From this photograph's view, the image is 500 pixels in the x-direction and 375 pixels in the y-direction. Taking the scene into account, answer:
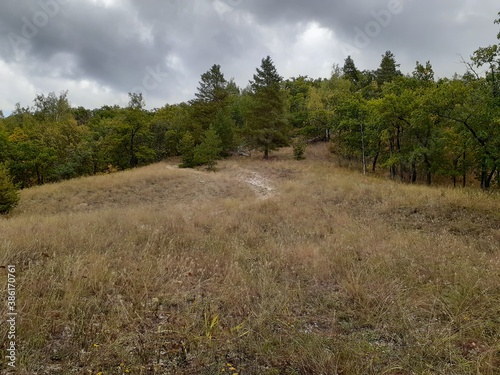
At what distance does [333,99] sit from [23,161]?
136 ft

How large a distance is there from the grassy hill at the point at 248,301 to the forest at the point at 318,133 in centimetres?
1317

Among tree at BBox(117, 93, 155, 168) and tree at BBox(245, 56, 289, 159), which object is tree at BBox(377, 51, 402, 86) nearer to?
tree at BBox(245, 56, 289, 159)

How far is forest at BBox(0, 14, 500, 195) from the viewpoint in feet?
65.0

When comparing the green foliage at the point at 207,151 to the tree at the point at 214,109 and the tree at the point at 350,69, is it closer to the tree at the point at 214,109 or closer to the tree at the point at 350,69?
the tree at the point at 214,109

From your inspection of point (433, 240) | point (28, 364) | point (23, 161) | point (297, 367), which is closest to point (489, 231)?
point (433, 240)

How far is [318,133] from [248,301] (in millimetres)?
45371

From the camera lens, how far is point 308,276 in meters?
5.07

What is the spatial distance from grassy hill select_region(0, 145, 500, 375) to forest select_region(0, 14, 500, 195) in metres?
13.2

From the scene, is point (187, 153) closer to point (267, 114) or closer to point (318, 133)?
point (267, 114)

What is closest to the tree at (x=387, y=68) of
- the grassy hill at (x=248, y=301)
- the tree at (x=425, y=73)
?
the tree at (x=425, y=73)

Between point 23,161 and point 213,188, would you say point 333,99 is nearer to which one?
point 213,188

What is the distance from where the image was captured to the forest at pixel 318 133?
19.8 m

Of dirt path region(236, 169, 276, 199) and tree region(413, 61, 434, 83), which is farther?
tree region(413, 61, 434, 83)

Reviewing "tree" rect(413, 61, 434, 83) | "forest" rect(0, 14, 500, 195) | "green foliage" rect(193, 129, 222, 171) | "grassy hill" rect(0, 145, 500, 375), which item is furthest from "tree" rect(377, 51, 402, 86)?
"grassy hill" rect(0, 145, 500, 375)
